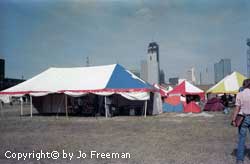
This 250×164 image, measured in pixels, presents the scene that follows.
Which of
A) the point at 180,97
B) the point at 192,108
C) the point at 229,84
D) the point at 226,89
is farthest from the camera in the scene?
the point at 229,84

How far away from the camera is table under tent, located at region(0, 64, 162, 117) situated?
60.8 ft

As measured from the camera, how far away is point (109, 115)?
1898cm

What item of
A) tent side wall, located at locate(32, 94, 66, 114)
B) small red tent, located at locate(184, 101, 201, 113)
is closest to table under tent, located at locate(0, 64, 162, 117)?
tent side wall, located at locate(32, 94, 66, 114)

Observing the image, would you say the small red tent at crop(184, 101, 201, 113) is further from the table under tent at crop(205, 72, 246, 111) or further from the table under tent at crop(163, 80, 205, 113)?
the table under tent at crop(205, 72, 246, 111)

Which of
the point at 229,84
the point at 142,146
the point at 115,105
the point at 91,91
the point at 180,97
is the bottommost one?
the point at 142,146

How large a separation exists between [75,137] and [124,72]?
1039cm

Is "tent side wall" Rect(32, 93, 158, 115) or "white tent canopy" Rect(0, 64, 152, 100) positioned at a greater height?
"white tent canopy" Rect(0, 64, 152, 100)

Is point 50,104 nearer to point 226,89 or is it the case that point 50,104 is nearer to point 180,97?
point 180,97

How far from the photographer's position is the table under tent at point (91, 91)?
18531mm

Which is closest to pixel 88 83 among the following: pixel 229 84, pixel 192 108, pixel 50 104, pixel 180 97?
pixel 50 104

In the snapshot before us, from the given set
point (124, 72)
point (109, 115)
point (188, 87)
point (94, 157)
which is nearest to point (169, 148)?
point (94, 157)

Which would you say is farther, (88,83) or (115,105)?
(115,105)

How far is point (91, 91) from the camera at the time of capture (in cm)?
1830

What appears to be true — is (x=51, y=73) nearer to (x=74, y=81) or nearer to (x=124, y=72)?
(x=74, y=81)
